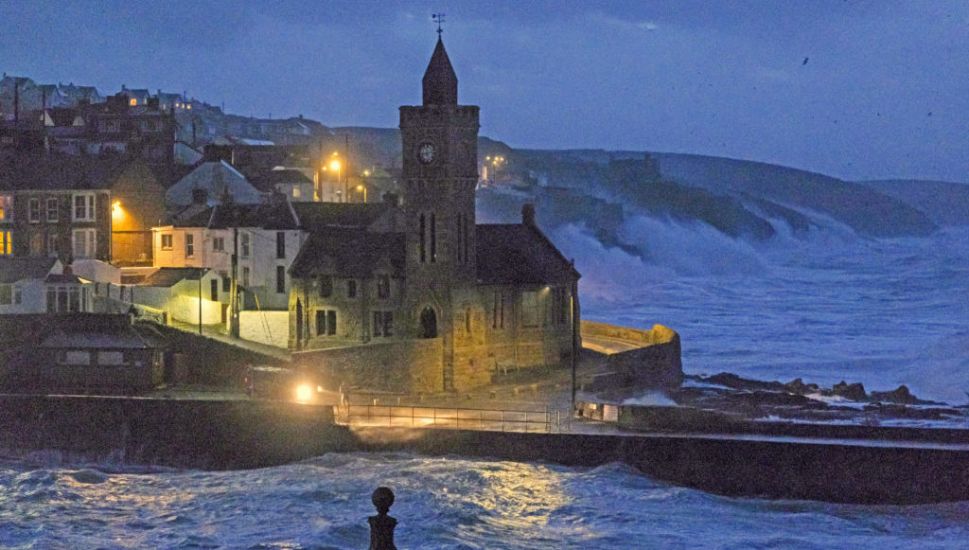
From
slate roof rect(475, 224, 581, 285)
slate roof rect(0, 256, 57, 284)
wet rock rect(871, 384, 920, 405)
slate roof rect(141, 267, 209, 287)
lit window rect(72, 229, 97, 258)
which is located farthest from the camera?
lit window rect(72, 229, 97, 258)

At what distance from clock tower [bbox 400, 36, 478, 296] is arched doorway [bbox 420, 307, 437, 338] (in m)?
0.59

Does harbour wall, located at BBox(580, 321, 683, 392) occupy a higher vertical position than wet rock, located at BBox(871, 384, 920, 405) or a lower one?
higher

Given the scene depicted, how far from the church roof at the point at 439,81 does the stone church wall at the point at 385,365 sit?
8.20 meters

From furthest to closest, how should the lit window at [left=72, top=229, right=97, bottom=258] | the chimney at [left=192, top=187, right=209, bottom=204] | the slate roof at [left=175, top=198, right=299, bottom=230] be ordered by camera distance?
the chimney at [left=192, top=187, right=209, bottom=204], the lit window at [left=72, top=229, right=97, bottom=258], the slate roof at [left=175, top=198, right=299, bottom=230]

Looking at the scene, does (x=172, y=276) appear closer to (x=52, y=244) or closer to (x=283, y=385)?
(x=52, y=244)

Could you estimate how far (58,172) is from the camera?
67.8m

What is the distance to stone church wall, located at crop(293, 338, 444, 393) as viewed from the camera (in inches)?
2042

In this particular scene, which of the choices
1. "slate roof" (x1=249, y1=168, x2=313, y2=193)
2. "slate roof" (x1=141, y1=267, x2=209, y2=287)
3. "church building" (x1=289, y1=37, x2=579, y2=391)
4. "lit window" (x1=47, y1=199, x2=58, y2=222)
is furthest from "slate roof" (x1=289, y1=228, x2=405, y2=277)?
"slate roof" (x1=249, y1=168, x2=313, y2=193)

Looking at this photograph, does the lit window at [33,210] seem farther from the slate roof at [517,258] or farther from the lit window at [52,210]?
the slate roof at [517,258]

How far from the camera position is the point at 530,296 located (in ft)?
197

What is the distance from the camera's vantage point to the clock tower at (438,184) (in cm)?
5547

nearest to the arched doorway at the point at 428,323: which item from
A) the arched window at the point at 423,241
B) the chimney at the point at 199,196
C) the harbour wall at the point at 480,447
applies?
the arched window at the point at 423,241

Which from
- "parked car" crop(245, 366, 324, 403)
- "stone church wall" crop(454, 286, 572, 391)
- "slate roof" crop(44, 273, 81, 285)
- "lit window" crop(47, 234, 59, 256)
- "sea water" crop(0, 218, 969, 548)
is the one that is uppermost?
"lit window" crop(47, 234, 59, 256)

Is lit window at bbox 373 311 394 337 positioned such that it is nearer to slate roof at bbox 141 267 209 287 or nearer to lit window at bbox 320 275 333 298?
lit window at bbox 320 275 333 298
